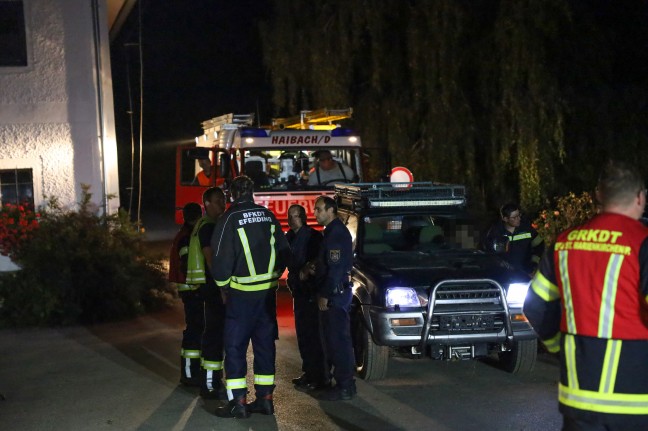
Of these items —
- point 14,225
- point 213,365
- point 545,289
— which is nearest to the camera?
point 545,289

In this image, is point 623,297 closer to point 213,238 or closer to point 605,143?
point 213,238

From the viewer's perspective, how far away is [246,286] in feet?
21.0

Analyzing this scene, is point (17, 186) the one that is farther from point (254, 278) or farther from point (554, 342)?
point (554, 342)

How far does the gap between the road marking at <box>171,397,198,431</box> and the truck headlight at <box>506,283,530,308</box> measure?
281 cm

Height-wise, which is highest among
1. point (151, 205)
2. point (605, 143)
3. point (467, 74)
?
point (467, 74)

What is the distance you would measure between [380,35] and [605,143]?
4673 millimetres

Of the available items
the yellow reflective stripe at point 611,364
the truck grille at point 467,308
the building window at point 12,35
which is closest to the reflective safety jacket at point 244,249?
the truck grille at point 467,308

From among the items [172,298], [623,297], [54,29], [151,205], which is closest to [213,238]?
[623,297]

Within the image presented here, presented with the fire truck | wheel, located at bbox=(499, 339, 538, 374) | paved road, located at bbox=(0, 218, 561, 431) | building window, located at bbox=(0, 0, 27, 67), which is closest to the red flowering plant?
the fire truck

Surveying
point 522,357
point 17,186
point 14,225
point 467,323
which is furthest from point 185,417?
point 17,186

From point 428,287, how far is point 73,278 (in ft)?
17.9

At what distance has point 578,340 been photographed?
139 inches

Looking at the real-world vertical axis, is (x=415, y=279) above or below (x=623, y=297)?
below

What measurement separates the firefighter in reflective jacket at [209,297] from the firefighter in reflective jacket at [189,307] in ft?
0.56
